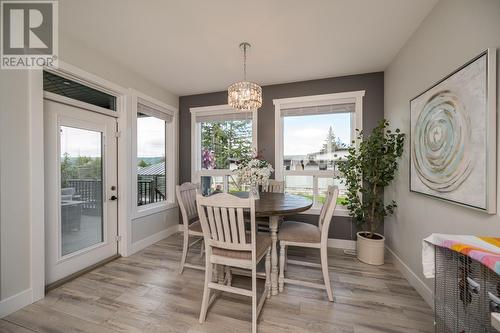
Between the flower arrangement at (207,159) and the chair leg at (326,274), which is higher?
the flower arrangement at (207,159)

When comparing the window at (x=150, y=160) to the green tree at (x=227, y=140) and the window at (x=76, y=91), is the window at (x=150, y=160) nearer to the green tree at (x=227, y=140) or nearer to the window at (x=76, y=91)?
the window at (x=76, y=91)

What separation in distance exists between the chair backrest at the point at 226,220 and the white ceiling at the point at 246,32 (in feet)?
5.41

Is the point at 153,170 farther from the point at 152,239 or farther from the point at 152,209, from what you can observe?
the point at 152,239

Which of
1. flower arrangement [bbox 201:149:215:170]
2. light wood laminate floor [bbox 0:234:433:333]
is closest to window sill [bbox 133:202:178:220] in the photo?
light wood laminate floor [bbox 0:234:433:333]

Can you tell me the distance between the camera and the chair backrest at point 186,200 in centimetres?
245

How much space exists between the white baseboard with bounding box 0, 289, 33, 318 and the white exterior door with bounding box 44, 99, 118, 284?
10.7 inches

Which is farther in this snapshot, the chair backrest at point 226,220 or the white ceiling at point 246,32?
the white ceiling at point 246,32

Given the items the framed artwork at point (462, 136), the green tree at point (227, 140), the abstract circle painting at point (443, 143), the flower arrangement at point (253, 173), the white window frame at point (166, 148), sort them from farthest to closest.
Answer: the green tree at point (227, 140) → the white window frame at point (166, 148) → the flower arrangement at point (253, 173) → the abstract circle painting at point (443, 143) → the framed artwork at point (462, 136)

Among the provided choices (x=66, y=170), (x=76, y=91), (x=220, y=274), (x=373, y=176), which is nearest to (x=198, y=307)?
(x=220, y=274)

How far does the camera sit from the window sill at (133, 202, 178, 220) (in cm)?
313

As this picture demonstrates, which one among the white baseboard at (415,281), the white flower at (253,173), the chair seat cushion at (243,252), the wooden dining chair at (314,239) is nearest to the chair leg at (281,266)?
the wooden dining chair at (314,239)

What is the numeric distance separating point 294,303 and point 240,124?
2811 mm

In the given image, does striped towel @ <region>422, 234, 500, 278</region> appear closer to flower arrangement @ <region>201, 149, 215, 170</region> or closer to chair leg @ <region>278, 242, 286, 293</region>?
chair leg @ <region>278, 242, 286, 293</region>

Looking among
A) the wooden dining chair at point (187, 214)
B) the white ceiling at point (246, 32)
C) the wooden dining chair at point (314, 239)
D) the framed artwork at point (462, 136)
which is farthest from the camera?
the wooden dining chair at point (187, 214)
